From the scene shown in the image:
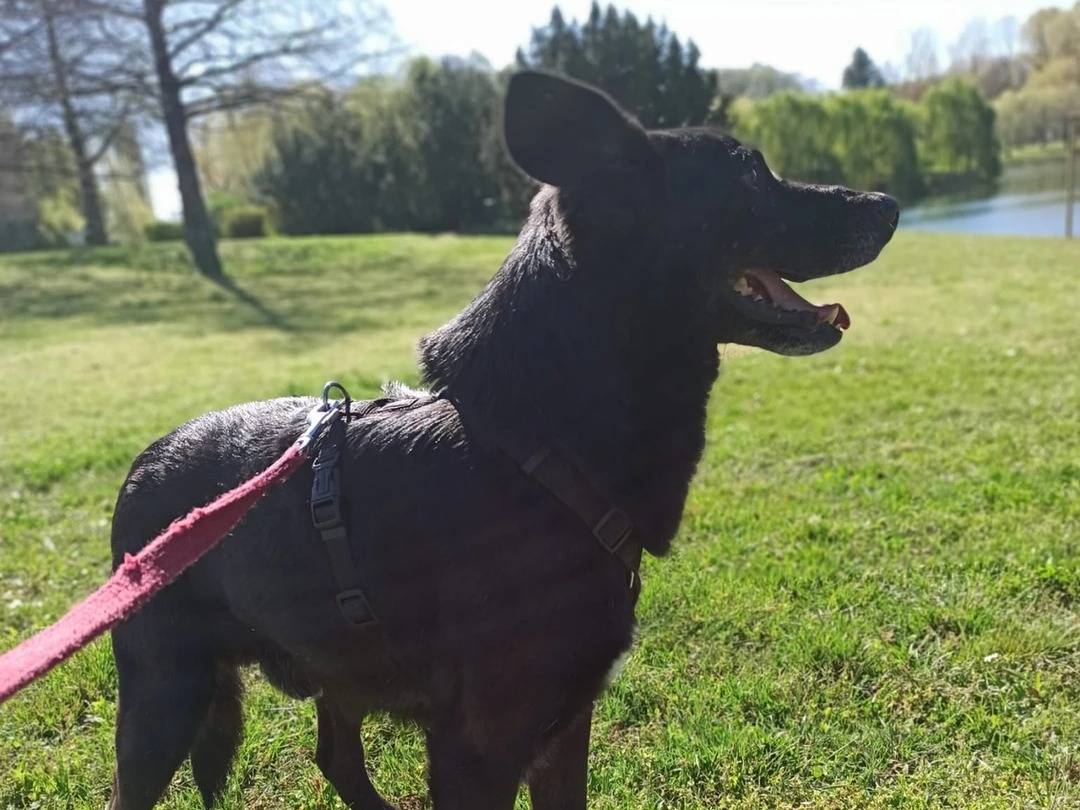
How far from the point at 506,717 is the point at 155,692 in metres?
1.01

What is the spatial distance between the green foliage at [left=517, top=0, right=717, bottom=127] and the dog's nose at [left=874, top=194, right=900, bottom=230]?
144 inches

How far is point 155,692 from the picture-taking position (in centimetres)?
228

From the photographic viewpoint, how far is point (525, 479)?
2.04 metres

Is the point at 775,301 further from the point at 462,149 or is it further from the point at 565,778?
the point at 462,149

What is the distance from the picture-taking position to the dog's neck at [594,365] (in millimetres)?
2080

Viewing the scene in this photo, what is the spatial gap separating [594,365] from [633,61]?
19286 millimetres

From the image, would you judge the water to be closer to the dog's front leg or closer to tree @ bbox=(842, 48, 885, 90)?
the dog's front leg

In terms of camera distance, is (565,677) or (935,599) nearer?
(565,677)

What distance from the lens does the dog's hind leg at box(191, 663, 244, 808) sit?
2.41 meters

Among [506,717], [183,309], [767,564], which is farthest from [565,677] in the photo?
[183,309]

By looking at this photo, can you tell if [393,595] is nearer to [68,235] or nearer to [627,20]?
[627,20]

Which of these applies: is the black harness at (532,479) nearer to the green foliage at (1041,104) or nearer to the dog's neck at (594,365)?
the dog's neck at (594,365)

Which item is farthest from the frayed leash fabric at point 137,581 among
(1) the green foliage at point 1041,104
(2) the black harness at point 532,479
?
(1) the green foliage at point 1041,104

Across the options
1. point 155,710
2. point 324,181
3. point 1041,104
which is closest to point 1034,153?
point 1041,104
